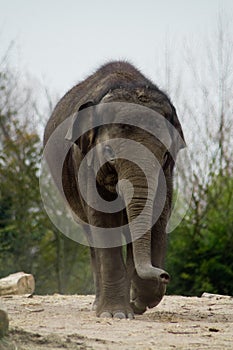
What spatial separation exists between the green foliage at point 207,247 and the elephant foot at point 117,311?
12689mm

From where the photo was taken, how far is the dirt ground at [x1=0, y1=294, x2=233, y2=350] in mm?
6574

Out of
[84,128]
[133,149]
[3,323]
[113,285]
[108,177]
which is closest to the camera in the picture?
[3,323]

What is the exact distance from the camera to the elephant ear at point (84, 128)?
31.0ft

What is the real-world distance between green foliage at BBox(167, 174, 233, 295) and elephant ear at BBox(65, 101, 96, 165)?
41.7 ft

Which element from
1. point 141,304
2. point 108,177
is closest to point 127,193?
point 108,177

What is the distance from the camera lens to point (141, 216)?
28.2 feet

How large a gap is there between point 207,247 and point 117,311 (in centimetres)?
1361

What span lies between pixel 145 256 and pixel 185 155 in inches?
594

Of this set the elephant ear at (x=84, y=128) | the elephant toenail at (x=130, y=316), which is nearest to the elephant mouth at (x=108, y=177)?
the elephant ear at (x=84, y=128)

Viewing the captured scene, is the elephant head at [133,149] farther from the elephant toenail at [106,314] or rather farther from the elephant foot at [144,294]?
the elephant toenail at [106,314]

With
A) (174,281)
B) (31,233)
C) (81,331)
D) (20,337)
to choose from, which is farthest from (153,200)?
(31,233)

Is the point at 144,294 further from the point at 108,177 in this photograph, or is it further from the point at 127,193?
the point at 108,177

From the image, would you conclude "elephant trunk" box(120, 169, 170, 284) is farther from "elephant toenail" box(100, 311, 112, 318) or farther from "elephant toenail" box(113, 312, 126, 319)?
"elephant toenail" box(100, 311, 112, 318)

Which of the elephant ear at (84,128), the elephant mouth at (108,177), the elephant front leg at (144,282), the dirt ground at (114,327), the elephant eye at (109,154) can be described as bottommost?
the dirt ground at (114,327)
